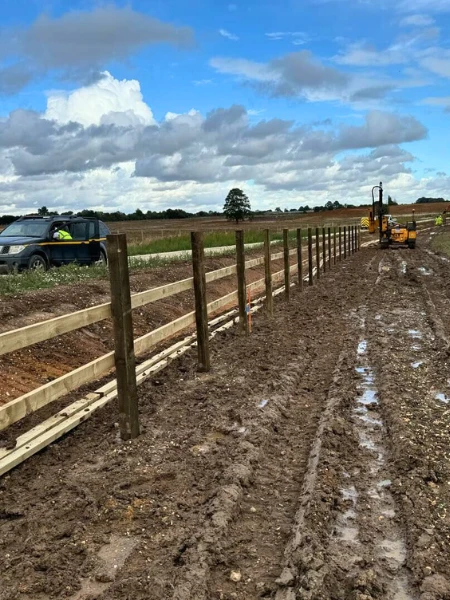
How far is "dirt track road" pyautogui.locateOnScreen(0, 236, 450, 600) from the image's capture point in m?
2.71

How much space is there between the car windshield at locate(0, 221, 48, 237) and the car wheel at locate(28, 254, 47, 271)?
62 cm

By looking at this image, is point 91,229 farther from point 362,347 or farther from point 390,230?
point 390,230

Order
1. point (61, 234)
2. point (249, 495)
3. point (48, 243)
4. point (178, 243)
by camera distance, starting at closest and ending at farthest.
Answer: point (249, 495), point (48, 243), point (61, 234), point (178, 243)

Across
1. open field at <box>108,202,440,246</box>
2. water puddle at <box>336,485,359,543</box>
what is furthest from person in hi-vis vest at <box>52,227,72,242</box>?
water puddle at <box>336,485,359,543</box>

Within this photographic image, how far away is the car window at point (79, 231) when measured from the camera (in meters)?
15.2

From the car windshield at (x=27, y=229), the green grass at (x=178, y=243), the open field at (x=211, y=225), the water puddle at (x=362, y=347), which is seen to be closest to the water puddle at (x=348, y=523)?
the water puddle at (x=362, y=347)

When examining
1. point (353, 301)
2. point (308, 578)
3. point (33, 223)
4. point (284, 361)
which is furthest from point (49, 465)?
point (33, 223)

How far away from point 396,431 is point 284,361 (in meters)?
2.57

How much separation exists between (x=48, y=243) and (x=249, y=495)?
12.0 meters

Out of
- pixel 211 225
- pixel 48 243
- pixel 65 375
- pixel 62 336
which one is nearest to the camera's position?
pixel 65 375

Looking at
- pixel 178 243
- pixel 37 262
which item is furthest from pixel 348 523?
pixel 178 243

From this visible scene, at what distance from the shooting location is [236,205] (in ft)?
390

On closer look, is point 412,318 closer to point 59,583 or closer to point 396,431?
point 396,431

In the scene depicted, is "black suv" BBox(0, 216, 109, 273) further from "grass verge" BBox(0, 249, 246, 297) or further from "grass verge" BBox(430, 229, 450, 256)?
"grass verge" BBox(430, 229, 450, 256)
